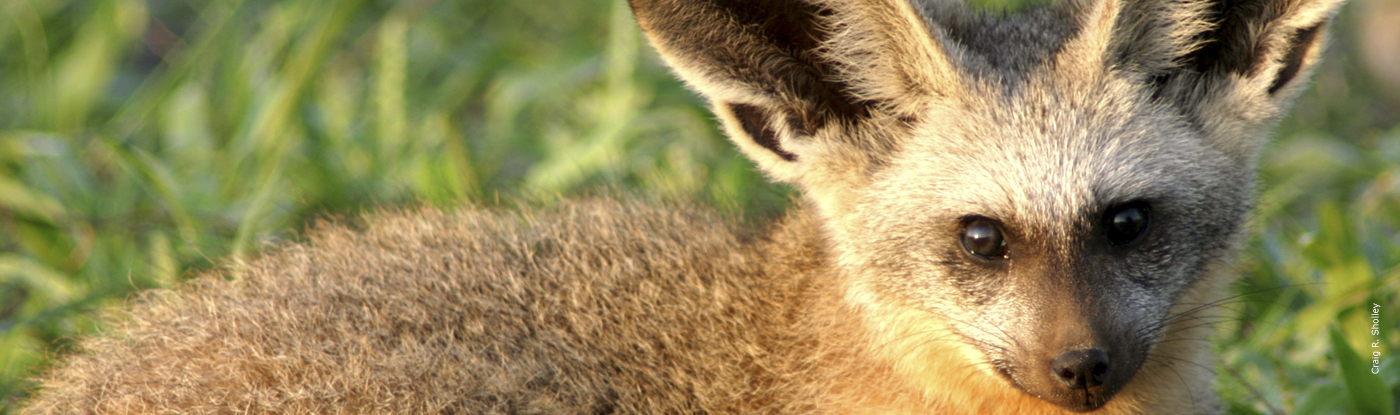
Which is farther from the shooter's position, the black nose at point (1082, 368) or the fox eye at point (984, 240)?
the fox eye at point (984, 240)

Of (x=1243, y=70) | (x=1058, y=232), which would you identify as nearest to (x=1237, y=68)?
(x=1243, y=70)

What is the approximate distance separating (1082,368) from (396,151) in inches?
156

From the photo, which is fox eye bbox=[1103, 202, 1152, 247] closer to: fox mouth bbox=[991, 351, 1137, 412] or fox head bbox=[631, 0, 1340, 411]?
fox head bbox=[631, 0, 1340, 411]

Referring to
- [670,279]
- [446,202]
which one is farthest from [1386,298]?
[446,202]

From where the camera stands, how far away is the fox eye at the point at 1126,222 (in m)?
2.99

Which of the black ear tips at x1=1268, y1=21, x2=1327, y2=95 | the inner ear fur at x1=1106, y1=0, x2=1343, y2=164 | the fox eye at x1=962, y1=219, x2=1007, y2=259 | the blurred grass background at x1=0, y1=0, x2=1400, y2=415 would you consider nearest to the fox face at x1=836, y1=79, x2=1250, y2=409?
the fox eye at x1=962, y1=219, x2=1007, y2=259

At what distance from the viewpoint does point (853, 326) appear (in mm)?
3504

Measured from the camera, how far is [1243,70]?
10.9 ft

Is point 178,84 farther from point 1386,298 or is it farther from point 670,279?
point 1386,298

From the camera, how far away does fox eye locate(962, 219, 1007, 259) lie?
304 centimetres

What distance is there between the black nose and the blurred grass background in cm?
102

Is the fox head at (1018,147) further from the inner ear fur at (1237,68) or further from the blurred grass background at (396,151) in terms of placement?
the blurred grass background at (396,151)

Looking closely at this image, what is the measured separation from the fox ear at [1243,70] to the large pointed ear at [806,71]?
0.71 meters

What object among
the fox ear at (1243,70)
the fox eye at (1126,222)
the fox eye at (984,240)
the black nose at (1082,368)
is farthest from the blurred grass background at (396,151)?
the fox eye at (984,240)
